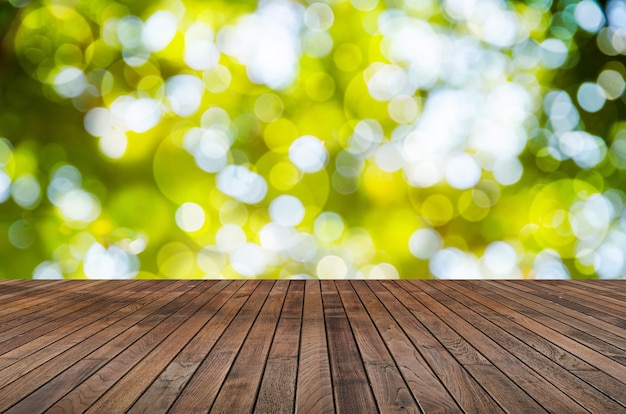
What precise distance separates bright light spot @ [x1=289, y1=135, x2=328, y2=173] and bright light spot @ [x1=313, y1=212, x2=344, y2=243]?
0.30 meters

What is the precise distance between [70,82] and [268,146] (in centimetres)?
128

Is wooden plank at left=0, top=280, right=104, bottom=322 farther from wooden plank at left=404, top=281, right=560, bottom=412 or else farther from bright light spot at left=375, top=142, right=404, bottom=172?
bright light spot at left=375, top=142, right=404, bottom=172

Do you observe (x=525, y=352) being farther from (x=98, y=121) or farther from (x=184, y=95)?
(x=98, y=121)

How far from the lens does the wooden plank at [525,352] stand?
3.99ft

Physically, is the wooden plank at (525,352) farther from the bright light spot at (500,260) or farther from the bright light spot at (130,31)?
the bright light spot at (130,31)

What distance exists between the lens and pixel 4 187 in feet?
11.6

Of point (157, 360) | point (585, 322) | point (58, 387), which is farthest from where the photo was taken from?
point (585, 322)

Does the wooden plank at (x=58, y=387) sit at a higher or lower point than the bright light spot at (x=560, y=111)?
lower

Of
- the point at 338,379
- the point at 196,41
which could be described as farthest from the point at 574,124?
the point at 338,379

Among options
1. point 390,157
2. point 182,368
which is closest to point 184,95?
point 390,157

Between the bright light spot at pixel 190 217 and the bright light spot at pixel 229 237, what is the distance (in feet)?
0.44

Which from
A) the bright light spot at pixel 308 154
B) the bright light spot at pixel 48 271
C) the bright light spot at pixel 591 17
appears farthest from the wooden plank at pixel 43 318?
the bright light spot at pixel 591 17

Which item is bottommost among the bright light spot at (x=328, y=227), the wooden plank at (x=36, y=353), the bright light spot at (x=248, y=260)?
the wooden plank at (x=36, y=353)

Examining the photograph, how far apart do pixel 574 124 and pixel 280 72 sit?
1.88 m
